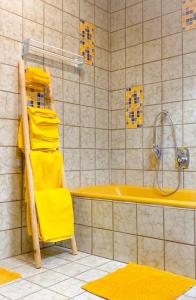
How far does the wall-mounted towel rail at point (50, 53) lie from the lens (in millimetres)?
2425

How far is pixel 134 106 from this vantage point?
3.06m

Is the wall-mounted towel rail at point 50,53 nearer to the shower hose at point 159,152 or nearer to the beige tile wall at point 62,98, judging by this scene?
the beige tile wall at point 62,98

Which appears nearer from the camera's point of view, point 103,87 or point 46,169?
point 46,169

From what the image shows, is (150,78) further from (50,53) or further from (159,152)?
(50,53)

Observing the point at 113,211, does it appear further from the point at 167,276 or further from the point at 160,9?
the point at 160,9

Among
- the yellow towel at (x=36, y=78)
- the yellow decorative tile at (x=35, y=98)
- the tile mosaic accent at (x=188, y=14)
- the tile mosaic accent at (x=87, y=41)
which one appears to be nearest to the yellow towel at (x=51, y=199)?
the yellow decorative tile at (x=35, y=98)

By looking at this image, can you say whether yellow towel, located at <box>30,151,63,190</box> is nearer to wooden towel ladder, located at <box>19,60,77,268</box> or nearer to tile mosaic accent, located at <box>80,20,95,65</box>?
wooden towel ladder, located at <box>19,60,77,268</box>

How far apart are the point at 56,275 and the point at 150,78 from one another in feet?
6.27

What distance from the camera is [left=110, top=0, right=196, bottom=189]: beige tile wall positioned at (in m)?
2.70

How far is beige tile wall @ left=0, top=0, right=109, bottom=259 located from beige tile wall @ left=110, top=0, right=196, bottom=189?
0.42ft

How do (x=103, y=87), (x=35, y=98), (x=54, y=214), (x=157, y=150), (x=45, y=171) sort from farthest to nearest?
(x=103, y=87) → (x=157, y=150) → (x=35, y=98) → (x=45, y=171) → (x=54, y=214)

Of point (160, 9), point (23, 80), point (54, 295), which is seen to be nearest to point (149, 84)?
point (160, 9)

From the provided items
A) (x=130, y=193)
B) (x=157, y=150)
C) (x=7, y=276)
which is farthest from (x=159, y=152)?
(x=7, y=276)

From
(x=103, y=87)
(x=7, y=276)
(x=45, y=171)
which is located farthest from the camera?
(x=103, y=87)
